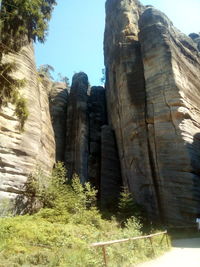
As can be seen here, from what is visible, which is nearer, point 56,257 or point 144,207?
point 56,257

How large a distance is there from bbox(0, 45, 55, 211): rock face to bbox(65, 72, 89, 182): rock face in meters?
7.35

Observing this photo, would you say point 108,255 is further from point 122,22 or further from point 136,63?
point 122,22

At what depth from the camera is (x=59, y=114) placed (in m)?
32.2

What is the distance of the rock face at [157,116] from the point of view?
18625mm

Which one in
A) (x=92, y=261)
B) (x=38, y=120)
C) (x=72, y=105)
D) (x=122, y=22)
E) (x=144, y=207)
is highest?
(x=122, y=22)

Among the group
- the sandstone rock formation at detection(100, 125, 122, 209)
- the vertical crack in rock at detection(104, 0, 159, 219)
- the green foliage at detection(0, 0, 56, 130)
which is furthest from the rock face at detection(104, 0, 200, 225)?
the green foliage at detection(0, 0, 56, 130)

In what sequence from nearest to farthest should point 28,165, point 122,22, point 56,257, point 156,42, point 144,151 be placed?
point 56,257
point 28,165
point 144,151
point 156,42
point 122,22

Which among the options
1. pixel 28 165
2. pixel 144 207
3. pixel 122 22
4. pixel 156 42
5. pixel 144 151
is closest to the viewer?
pixel 28 165

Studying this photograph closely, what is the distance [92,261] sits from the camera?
24.1 ft

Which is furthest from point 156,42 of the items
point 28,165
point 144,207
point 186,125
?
point 28,165

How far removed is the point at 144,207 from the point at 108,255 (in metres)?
11.7

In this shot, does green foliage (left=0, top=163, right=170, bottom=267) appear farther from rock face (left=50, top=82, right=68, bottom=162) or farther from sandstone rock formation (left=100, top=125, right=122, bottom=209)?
rock face (left=50, top=82, right=68, bottom=162)

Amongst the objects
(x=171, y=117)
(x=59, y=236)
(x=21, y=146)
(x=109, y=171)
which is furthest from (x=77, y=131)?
(x=59, y=236)

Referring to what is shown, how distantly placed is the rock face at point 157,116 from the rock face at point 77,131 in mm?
3152
